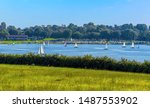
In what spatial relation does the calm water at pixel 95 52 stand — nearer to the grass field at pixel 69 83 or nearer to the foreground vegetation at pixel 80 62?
the foreground vegetation at pixel 80 62

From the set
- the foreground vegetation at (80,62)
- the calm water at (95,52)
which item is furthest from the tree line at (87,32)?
the foreground vegetation at (80,62)

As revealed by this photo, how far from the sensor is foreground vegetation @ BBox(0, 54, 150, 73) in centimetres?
3002

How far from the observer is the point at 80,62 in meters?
32.8

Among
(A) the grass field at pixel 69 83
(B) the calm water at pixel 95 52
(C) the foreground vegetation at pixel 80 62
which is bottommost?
(B) the calm water at pixel 95 52

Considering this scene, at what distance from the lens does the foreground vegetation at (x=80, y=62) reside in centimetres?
3002

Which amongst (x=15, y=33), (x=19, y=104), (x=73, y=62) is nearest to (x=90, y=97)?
(x=19, y=104)

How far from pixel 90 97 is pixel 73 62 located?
24.2 meters

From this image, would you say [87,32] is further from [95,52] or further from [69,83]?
[69,83]

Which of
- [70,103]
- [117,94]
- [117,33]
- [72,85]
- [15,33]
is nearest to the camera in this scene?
[70,103]

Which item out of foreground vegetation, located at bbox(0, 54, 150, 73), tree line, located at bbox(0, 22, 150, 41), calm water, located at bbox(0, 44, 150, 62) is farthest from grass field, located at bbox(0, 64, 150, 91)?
tree line, located at bbox(0, 22, 150, 41)

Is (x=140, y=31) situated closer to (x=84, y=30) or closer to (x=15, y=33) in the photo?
(x=84, y=30)

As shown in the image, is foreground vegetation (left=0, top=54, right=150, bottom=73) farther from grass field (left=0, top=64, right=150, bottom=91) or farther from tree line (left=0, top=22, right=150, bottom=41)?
tree line (left=0, top=22, right=150, bottom=41)

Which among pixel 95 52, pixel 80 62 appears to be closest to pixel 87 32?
pixel 95 52

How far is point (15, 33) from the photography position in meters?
198
